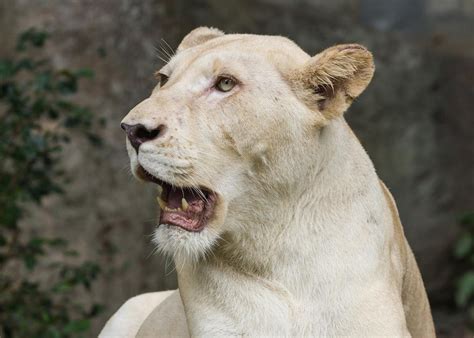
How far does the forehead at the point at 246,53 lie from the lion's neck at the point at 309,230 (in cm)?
29

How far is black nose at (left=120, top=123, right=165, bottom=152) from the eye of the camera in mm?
3713

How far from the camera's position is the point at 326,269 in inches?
158

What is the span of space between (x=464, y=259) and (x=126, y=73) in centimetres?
351

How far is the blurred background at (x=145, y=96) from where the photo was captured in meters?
→ 8.12

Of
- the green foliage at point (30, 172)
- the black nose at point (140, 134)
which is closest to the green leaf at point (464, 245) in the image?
the green foliage at point (30, 172)

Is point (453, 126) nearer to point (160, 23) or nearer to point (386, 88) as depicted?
point (386, 88)

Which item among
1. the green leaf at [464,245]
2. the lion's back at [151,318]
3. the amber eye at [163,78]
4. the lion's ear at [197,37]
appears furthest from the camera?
the green leaf at [464,245]

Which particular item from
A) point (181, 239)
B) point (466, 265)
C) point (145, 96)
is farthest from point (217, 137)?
point (466, 265)

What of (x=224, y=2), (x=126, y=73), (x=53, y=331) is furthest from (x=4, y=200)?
(x=224, y=2)

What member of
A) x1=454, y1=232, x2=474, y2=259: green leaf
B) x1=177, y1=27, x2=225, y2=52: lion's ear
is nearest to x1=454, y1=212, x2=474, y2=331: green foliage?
x1=454, y1=232, x2=474, y2=259: green leaf

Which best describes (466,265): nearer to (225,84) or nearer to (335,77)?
(335,77)

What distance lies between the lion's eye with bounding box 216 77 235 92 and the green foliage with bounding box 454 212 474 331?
5.61 m

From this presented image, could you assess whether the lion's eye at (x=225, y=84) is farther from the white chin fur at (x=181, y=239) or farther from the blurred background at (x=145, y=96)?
the blurred background at (x=145, y=96)

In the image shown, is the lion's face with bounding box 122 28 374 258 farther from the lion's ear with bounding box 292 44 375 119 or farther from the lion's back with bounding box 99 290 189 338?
the lion's back with bounding box 99 290 189 338
